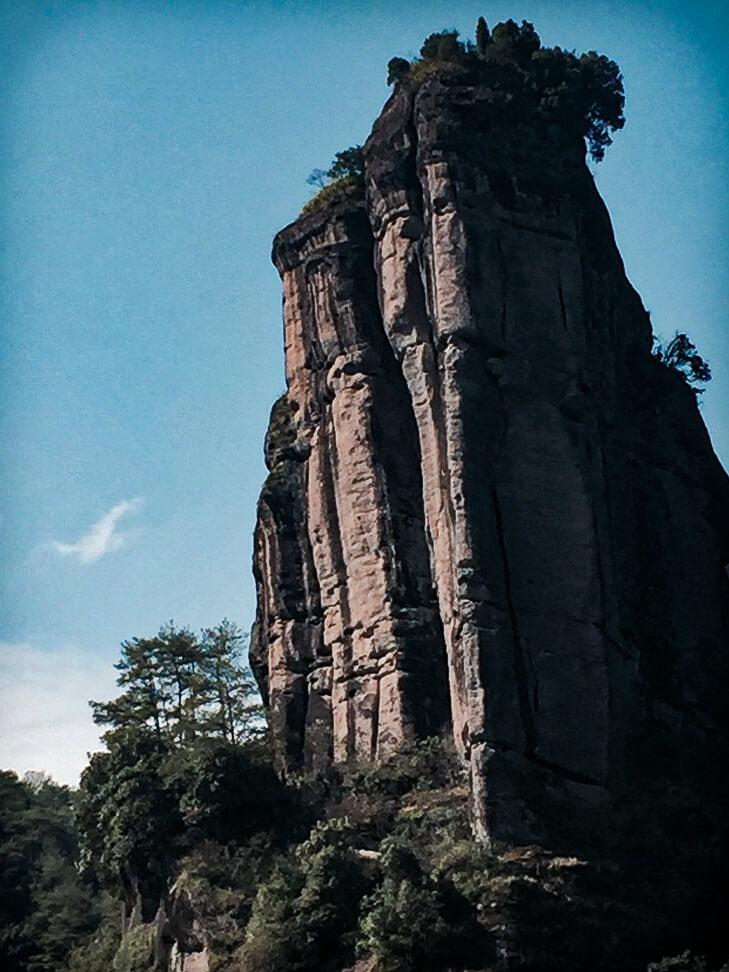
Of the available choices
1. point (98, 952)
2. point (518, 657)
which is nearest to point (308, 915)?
point (518, 657)

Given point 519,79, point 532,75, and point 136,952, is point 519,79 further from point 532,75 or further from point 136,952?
point 136,952

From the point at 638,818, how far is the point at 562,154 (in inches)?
659

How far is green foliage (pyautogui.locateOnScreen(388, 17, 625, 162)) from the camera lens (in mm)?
47406

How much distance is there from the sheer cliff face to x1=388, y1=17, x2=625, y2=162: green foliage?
881 millimetres

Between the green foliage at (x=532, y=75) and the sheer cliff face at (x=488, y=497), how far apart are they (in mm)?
881

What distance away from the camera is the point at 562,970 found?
3541cm

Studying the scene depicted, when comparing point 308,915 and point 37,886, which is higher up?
point 37,886

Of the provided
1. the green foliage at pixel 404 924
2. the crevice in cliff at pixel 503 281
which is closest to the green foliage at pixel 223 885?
the green foliage at pixel 404 924

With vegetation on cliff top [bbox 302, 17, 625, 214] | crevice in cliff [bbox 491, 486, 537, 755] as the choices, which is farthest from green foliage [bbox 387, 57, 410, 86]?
crevice in cliff [bbox 491, 486, 537, 755]

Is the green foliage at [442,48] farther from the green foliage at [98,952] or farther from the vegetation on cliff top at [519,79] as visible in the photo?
the green foliage at [98,952]

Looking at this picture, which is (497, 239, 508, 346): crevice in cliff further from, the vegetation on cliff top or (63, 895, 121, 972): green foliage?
(63, 895, 121, 972): green foliage

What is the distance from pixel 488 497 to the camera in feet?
137

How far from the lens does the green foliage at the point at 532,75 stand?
1866 inches

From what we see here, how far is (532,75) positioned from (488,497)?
1290cm
